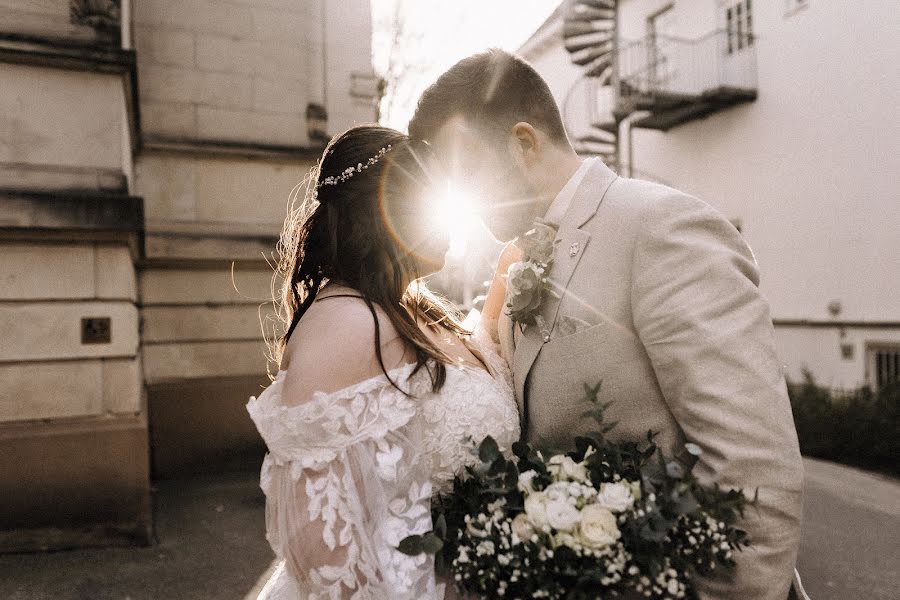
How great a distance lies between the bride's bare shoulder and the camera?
1978 mm

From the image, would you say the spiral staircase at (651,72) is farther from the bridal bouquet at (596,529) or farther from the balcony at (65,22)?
the bridal bouquet at (596,529)

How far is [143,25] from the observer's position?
23.9 feet

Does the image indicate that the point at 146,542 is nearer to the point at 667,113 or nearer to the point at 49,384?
the point at 49,384

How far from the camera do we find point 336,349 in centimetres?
201

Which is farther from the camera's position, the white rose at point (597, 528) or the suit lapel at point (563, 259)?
the suit lapel at point (563, 259)

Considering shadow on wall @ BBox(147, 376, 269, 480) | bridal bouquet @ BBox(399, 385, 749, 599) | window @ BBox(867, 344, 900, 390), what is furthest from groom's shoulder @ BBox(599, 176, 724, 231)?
window @ BBox(867, 344, 900, 390)

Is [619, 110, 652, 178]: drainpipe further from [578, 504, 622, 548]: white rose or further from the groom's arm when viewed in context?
[578, 504, 622, 548]: white rose

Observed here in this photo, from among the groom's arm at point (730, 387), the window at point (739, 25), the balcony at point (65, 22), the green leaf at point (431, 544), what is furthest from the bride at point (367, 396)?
the window at point (739, 25)

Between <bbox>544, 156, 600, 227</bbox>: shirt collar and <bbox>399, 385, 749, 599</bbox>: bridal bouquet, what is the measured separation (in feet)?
2.17

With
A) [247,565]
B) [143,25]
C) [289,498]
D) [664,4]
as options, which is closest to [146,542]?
[247,565]

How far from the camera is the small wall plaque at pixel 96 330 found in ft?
17.1

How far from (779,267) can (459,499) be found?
41.4 ft

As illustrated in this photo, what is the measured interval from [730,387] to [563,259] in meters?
0.66

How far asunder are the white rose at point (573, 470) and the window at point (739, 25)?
46.3 feet
